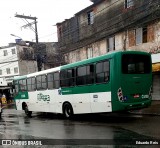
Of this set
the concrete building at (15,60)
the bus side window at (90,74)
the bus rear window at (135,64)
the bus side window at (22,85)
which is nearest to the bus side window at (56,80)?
the bus side window at (90,74)

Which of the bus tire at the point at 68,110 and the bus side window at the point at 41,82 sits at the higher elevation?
the bus side window at the point at 41,82

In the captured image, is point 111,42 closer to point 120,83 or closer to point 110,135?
point 120,83

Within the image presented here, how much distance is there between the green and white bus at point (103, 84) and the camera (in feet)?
39.0

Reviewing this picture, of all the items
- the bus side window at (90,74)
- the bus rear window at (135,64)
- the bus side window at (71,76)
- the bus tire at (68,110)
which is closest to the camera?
the bus rear window at (135,64)

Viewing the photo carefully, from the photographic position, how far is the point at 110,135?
31.0ft

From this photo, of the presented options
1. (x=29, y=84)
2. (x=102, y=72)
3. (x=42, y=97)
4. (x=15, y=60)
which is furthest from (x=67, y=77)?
(x=15, y=60)

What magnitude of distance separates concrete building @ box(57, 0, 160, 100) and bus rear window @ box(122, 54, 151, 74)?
723cm

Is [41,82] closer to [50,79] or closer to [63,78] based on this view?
[50,79]

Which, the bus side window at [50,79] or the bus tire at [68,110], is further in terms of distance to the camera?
the bus side window at [50,79]

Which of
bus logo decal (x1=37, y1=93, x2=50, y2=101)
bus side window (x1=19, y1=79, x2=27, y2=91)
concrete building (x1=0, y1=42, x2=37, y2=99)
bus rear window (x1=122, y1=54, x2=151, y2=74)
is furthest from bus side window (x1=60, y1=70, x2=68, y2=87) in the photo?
concrete building (x1=0, y1=42, x2=37, y2=99)

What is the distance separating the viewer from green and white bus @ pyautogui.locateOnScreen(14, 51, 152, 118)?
1190cm

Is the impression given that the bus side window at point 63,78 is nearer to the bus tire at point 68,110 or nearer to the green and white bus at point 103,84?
the green and white bus at point 103,84

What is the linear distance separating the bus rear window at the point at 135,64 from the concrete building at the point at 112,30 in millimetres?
7225

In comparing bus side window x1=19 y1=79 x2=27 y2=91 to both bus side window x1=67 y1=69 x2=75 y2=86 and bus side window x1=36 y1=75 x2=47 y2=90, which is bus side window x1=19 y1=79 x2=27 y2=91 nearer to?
bus side window x1=36 y1=75 x2=47 y2=90
